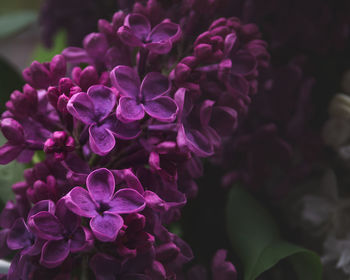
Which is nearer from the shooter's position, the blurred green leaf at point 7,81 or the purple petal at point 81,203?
the purple petal at point 81,203

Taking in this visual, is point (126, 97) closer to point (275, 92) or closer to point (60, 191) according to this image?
point (60, 191)

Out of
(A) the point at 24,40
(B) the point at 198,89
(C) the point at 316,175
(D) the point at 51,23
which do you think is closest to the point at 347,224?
(C) the point at 316,175

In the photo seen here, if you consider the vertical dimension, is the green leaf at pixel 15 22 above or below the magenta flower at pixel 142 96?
below

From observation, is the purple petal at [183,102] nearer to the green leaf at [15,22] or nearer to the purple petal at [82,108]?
the purple petal at [82,108]

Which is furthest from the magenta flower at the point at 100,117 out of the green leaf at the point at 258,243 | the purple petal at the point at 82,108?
the green leaf at the point at 258,243

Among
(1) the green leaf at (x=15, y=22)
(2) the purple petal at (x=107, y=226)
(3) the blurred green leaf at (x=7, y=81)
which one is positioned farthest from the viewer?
(1) the green leaf at (x=15, y=22)

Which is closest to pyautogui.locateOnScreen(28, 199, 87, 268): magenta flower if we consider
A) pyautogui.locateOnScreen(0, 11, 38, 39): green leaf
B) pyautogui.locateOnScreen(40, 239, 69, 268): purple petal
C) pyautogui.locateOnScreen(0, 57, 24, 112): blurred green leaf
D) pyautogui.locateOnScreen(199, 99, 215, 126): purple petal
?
pyautogui.locateOnScreen(40, 239, 69, 268): purple petal

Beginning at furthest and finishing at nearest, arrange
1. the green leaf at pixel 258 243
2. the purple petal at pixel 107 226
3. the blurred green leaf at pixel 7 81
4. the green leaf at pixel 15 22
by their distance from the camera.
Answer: the green leaf at pixel 15 22 → the blurred green leaf at pixel 7 81 → the green leaf at pixel 258 243 → the purple petal at pixel 107 226
